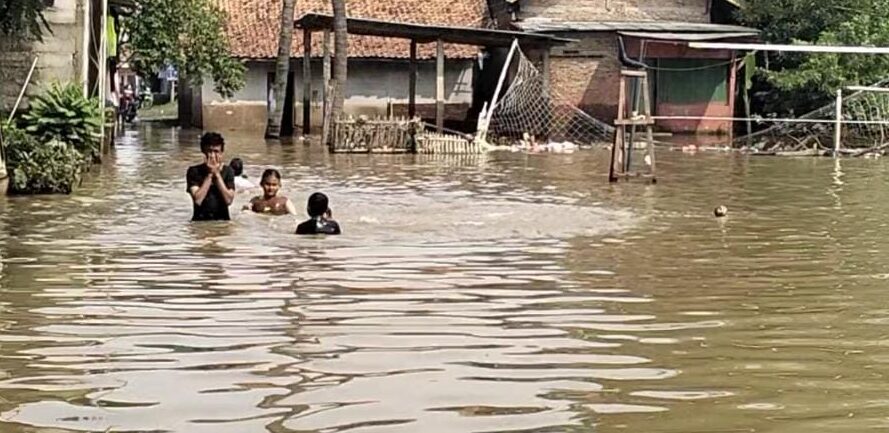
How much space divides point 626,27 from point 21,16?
64.8 ft

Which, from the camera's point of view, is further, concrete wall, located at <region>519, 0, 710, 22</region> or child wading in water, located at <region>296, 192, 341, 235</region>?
concrete wall, located at <region>519, 0, 710, 22</region>

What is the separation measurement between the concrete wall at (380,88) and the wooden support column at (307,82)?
265cm

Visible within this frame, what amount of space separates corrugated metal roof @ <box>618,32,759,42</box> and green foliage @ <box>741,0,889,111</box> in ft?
3.34

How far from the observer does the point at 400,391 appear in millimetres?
6066

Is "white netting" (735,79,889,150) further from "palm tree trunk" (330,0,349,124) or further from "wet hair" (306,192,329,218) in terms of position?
"wet hair" (306,192,329,218)

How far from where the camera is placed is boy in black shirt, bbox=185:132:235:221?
528 inches

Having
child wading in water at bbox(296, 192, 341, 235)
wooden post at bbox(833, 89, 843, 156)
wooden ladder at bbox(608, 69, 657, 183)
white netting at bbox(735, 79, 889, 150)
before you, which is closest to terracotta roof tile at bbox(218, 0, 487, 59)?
white netting at bbox(735, 79, 889, 150)

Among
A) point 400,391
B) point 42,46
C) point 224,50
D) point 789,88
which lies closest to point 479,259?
point 400,391

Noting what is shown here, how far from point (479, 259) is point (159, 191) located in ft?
27.0

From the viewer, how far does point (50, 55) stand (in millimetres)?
21766

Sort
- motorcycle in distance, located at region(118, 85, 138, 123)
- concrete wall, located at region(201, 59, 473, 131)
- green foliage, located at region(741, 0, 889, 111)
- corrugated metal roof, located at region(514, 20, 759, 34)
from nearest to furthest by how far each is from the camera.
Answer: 1. green foliage, located at region(741, 0, 889, 111)
2. corrugated metal roof, located at region(514, 20, 759, 34)
3. concrete wall, located at region(201, 59, 473, 131)
4. motorcycle in distance, located at region(118, 85, 138, 123)

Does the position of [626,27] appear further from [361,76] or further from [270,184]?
[270,184]

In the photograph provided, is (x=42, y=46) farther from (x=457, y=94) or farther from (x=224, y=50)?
(x=457, y=94)

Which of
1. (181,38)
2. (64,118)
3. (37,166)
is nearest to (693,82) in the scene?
(181,38)
